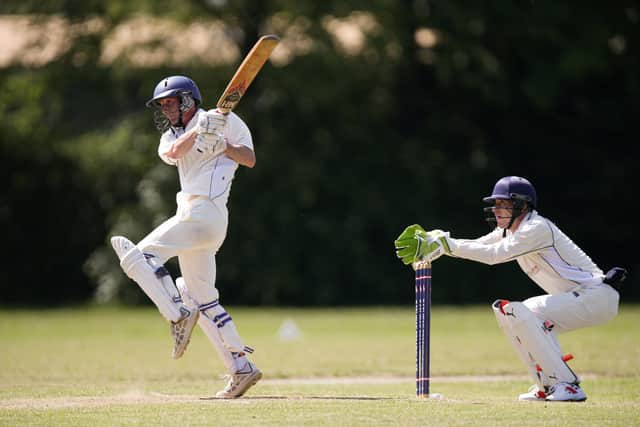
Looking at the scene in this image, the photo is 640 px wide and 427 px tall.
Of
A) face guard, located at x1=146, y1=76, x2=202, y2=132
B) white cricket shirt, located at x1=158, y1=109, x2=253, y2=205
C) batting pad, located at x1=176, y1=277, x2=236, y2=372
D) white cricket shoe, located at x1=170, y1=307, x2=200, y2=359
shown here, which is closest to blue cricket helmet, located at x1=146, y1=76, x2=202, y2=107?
face guard, located at x1=146, y1=76, x2=202, y2=132

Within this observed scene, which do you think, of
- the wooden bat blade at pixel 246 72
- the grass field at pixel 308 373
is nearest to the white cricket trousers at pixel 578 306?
the grass field at pixel 308 373

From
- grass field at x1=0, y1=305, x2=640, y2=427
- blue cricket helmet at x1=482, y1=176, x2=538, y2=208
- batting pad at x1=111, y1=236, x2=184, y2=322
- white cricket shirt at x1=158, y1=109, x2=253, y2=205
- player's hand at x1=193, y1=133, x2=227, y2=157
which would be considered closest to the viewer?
grass field at x1=0, y1=305, x2=640, y2=427

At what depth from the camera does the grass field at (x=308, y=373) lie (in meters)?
6.08

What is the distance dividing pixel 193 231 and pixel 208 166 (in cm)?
44

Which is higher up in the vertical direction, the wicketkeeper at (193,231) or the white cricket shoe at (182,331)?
the wicketkeeper at (193,231)

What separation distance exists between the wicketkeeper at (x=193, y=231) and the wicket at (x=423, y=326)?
1071 millimetres

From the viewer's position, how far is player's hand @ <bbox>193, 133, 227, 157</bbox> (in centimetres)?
673

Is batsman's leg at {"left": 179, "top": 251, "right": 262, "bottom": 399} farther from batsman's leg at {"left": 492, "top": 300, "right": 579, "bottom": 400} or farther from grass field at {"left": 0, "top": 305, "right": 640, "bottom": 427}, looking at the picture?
batsman's leg at {"left": 492, "top": 300, "right": 579, "bottom": 400}

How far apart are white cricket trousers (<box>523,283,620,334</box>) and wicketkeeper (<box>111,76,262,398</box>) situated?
193 centimetres

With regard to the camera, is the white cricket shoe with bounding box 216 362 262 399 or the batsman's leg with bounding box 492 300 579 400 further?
the white cricket shoe with bounding box 216 362 262 399

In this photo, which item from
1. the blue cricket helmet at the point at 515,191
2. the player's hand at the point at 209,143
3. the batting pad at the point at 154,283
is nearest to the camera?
the batting pad at the point at 154,283

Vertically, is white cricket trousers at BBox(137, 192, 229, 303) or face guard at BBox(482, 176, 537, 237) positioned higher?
face guard at BBox(482, 176, 537, 237)

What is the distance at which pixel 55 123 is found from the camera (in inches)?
872

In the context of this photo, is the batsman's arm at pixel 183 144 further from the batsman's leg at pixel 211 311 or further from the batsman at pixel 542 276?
the batsman at pixel 542 276
